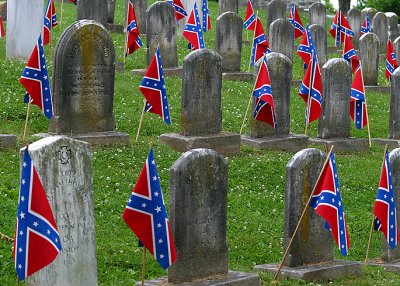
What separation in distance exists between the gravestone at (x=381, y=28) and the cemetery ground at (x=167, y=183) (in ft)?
33.9

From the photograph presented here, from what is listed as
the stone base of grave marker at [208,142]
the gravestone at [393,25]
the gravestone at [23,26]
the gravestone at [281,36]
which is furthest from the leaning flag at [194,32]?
the gravestone at [393,25]

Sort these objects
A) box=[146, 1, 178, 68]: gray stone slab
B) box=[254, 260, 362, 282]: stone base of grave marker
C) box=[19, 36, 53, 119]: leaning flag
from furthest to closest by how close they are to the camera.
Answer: box=[146, 1, 178, 68]: gray stone slab → box=[19, 36, 53, 119]: leaning flag → box=[254, 260, 362, 282]: stone base of grave marker

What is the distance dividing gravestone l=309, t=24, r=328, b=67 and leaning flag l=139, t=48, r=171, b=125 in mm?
10406

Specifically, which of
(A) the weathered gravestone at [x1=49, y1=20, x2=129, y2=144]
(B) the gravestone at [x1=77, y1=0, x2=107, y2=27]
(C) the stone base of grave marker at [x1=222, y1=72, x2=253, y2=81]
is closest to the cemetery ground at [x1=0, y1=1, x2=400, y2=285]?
(A) the weathered gravestone at [x1=49, y1=20, x2=129, y2=144]

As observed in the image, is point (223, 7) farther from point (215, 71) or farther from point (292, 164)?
point (292, 164)

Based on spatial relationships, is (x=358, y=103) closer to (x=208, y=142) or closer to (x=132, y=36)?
(x=208, y=142)

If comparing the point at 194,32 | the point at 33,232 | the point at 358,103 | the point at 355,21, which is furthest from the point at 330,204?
the point at 355,21

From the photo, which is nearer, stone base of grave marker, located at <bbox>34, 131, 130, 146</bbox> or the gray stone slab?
stone base of grave marker, located at <bbox>34, 131, 130, 146</bbox>

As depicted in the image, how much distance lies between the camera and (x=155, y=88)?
1622cm

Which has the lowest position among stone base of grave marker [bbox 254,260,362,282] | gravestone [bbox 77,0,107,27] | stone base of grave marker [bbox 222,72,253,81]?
stone base of grave marker [bbox 254,260,362,282]

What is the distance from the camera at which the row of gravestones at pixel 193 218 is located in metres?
9.60

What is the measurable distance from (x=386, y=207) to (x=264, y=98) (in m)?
4.74

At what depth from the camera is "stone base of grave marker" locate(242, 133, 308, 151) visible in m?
17.5

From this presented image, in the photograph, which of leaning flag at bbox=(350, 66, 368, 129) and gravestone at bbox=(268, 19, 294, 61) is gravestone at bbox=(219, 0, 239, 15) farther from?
leaning flag at bbox=(350, 66, 368, 129)
